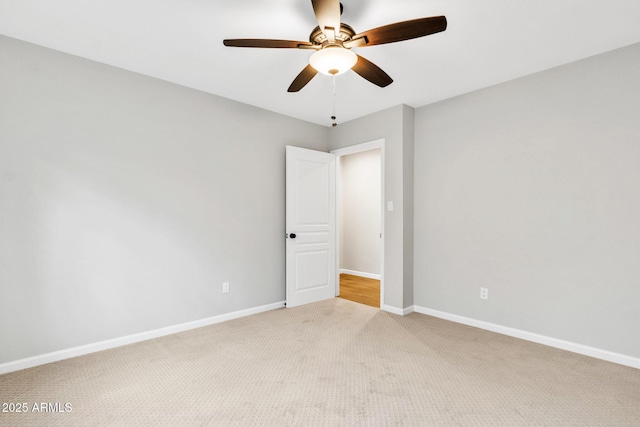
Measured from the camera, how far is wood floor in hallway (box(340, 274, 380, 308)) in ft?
14.7

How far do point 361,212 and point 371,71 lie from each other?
406 centimetres

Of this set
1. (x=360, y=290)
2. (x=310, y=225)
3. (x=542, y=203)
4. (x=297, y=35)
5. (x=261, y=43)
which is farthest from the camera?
(x=360, y=290)

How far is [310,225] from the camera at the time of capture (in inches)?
172

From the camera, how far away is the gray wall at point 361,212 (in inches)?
235

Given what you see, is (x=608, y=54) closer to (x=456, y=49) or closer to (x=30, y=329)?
(x=456, y=49)

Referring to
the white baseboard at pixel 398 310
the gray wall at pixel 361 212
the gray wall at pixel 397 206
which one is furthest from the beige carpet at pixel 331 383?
the gray wall at pixel 361 212

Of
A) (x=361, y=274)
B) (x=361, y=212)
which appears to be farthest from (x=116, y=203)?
(x=361, y=274)

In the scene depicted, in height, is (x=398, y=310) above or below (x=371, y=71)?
below

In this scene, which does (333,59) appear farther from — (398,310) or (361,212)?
(361,212)

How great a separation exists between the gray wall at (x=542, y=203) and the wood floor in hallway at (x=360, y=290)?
2.76ft

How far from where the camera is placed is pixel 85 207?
107 inches

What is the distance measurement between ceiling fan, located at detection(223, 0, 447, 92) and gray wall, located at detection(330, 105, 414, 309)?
1.67 m

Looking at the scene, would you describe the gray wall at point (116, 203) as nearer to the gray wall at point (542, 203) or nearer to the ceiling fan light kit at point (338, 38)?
the ceiling fan light kit at point (338, 38)

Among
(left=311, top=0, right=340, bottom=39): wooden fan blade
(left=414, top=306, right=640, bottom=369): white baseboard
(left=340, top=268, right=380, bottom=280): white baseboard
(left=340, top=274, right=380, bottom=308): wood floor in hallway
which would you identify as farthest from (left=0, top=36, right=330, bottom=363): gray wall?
(left=340, top=268, right=380, bottom=280): white baseboard
